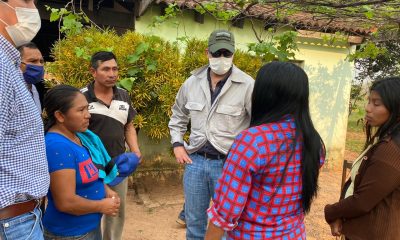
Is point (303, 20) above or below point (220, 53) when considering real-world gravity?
above

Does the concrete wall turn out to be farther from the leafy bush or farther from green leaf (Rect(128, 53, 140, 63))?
green leaf (Rect(128, 53, 140, 63))

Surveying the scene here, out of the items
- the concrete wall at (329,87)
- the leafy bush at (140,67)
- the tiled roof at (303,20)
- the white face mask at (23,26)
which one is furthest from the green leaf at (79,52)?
the concrete wall at (329,87)

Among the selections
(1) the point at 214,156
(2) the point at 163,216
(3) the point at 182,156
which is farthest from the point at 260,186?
(2) the point at 163,216

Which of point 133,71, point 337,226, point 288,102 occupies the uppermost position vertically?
point 133,71

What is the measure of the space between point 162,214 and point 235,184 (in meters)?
3.60

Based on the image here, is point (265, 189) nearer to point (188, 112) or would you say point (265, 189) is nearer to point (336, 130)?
point (188, 112)

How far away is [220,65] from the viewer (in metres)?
2.76

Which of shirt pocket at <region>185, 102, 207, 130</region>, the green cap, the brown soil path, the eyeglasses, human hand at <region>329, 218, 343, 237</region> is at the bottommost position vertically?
the brown soil path

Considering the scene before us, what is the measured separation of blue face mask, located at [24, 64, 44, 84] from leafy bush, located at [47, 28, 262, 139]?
5.69ft

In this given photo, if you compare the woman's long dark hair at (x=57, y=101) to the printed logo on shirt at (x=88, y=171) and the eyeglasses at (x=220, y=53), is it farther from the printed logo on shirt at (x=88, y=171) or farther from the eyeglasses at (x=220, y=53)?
the eyeglasses at (x=220, y=53)

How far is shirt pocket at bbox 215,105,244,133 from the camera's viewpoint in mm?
2635

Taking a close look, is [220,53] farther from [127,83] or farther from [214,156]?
[127,83]

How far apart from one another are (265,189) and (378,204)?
85cm

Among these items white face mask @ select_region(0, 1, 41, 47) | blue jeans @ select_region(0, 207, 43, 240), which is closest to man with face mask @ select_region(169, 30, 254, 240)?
blue jeans @ select_region(0, 207, 43, 240)
